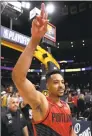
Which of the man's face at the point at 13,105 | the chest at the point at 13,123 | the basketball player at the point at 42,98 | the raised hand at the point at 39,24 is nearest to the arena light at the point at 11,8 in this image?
the man's face at the point at 13,105

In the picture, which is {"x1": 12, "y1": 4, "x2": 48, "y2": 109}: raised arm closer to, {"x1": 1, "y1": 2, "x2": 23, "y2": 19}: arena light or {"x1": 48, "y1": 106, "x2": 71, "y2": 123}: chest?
{"x1": 48, "y1": 106, "x2": 71, "y2": 123}: chest

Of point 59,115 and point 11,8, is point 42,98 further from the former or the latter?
point 11,8

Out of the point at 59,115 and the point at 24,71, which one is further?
the point at 59,115

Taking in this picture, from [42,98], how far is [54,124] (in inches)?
10.9

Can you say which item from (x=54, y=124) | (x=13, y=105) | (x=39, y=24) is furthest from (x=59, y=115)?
(x=13, y=105)

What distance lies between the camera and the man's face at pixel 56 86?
10.1 feet

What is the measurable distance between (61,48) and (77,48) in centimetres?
170

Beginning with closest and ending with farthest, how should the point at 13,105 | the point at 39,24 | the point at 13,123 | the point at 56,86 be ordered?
1. the point at 39,24
2. the point at 56,86
3. the point at 13,123
4. the point at 13,105

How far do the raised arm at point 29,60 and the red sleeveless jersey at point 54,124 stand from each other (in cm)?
27

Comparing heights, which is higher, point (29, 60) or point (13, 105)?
point (29, 60)

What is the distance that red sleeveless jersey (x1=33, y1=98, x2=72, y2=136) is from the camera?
9.27ft

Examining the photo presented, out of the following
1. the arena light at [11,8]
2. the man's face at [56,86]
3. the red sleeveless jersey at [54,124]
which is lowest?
the red sleeveless jersey at [54,124]

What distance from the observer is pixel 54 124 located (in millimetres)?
2883

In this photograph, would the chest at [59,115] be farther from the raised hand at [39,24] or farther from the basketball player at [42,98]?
the raised hand at [39,24]
